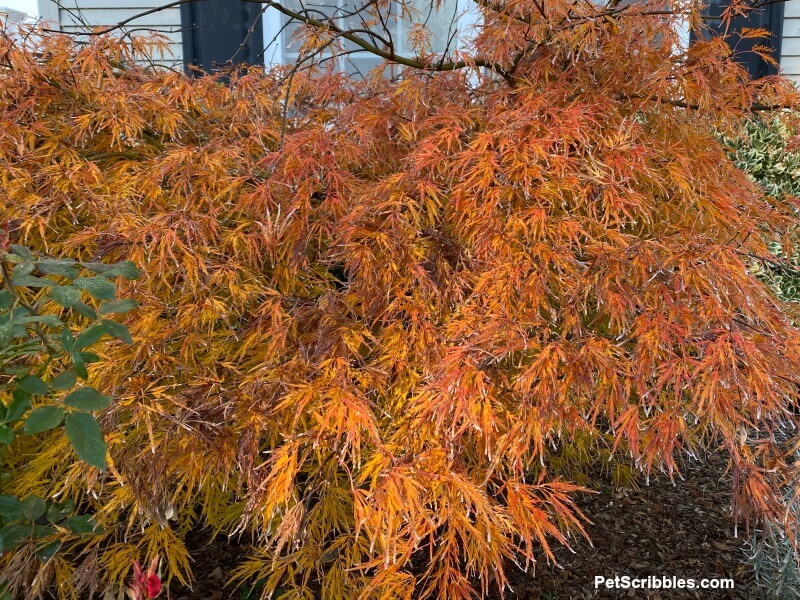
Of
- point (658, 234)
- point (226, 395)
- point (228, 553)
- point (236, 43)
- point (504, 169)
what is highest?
point (236, 43)

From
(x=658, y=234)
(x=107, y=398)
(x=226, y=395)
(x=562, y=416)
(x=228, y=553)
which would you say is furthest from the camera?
(x=228, y=553)

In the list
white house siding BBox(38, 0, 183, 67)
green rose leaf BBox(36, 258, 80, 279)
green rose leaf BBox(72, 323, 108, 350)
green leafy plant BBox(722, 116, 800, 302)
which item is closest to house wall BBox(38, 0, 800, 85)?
white house siding BBox(38, 0, 183, 67)

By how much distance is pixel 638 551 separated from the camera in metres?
2.00

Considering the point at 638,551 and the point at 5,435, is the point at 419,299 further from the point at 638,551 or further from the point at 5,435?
the point at 638,551

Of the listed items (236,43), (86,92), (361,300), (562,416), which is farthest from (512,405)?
(236,43)

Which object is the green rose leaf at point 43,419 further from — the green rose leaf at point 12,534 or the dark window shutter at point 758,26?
the dark window shutter at point 758,26

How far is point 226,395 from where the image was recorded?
4.28ft

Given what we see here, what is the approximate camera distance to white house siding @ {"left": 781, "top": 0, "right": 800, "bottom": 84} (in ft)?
10.5

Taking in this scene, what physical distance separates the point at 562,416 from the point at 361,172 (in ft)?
2.60

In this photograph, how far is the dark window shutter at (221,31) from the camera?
10.3 feet

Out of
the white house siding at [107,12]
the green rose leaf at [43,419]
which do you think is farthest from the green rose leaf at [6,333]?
the white house siding at [107,12]

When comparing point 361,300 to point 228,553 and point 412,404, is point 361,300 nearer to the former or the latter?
point 412,404

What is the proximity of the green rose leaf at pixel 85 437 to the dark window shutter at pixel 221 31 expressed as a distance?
2.50 metres

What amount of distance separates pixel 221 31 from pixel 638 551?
271 centimetres
